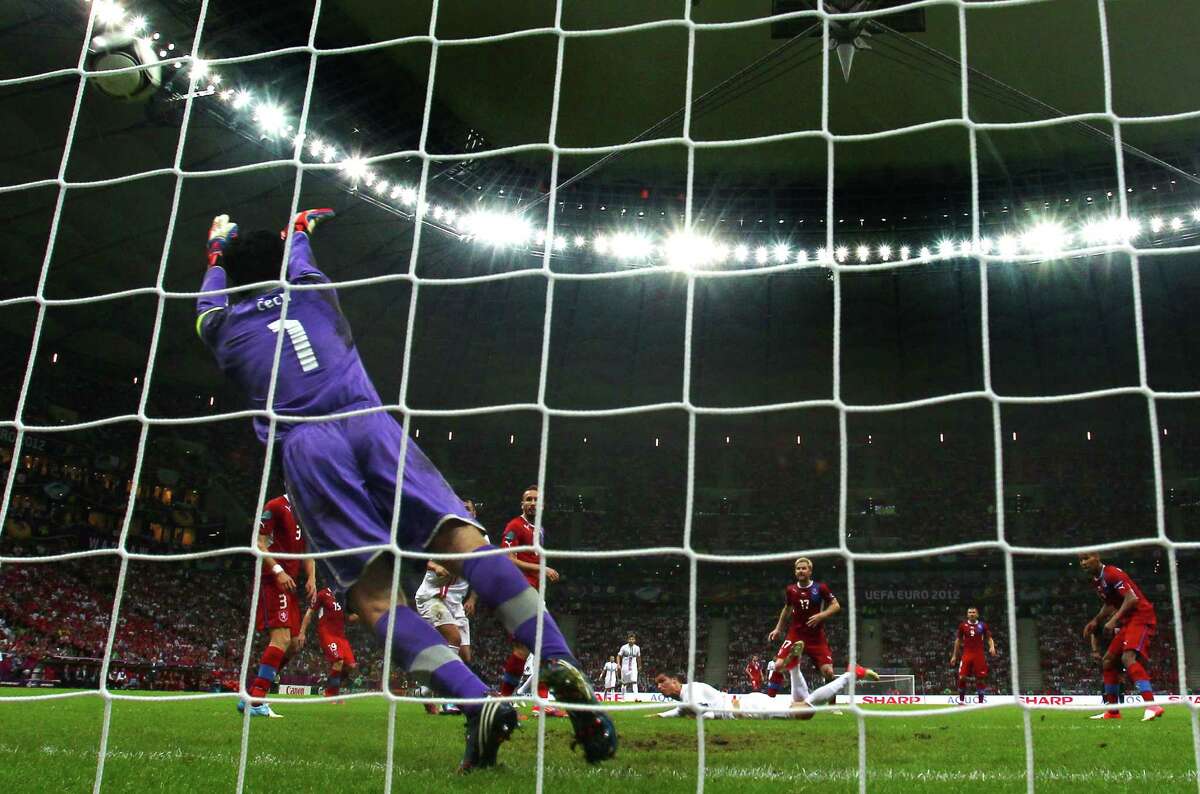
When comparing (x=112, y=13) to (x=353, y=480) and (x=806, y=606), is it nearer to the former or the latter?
(x=806, y=606)

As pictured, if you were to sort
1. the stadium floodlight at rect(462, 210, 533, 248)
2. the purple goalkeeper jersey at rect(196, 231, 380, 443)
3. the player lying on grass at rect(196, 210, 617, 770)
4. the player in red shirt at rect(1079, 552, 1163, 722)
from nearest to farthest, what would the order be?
the player lying on grass at rect(196, 210, 617, 770) → the purple goalkeeper jersey at rect(196, 231, 380, 443) → the player in red shirt at rect(1079, 552, 1163, 722) → the stadium floodlight at rect(462, 210, 533, 248)

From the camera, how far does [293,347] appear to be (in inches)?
160

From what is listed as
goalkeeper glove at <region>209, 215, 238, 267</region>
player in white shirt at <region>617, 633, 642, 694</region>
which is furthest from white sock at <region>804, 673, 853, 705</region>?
player in white shirt at <region>617, 633, 642, 694</region>

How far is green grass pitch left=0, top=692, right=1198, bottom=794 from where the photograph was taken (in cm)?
342

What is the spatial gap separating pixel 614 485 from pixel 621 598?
290 cm

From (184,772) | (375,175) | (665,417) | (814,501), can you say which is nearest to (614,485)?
(665,417)

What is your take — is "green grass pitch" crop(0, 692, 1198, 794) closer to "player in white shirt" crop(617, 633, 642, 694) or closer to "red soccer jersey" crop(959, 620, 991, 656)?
"red soccer jersey" crop(959, 620, 991, 656)

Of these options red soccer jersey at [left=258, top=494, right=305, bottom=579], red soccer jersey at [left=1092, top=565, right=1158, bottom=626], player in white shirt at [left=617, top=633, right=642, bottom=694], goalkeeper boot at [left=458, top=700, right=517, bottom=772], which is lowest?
player in white shirt at [left=617, top=633, right=642, bottom=694]

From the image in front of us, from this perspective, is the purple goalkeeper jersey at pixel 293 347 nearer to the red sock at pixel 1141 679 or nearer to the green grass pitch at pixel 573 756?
the green grass pitch at pixel 573 756

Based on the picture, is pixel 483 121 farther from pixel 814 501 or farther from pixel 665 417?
pixel 814 501

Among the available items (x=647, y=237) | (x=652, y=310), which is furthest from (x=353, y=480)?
(x=652, y=310)

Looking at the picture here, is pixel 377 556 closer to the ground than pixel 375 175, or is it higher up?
closer to the ground

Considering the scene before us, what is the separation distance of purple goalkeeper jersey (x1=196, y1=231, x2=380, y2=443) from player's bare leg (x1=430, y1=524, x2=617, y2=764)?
0.71 meters

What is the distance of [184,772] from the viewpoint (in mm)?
3633
